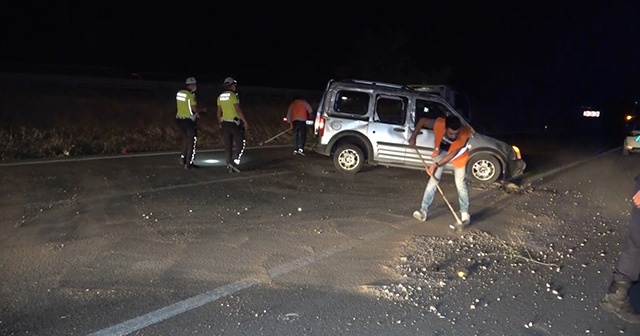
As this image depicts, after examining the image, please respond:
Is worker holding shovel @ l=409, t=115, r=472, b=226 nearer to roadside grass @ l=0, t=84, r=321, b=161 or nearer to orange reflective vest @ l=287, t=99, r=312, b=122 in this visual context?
orange reflective vest @ l=287, t=99, r=312, b=122

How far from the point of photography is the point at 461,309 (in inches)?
188

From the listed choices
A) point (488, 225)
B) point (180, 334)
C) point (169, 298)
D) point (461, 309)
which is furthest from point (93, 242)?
point (488, 225)

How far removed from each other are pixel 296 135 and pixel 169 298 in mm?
9531

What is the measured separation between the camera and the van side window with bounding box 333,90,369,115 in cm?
1116

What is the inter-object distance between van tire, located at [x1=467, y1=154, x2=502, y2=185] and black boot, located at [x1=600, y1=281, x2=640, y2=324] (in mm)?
6023

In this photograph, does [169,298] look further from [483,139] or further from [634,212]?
[483,139]

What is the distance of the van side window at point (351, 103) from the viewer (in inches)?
439

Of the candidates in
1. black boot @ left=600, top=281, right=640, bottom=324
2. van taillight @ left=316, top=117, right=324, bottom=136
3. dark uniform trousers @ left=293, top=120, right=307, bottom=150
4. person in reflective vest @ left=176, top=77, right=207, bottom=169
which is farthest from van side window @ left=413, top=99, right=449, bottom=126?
black boot @ left=600, top=281, right=640, bottom=324

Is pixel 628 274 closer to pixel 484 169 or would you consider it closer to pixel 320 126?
pixel 484 169

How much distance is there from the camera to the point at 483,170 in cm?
1085

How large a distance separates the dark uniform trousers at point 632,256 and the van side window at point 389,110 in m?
6.46

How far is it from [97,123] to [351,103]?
8425 millimetres

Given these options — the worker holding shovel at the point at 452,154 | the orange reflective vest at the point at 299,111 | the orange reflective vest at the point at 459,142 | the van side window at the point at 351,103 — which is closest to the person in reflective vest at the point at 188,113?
the van side window at the point at 351,103

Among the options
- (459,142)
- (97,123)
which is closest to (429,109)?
(459,142)
